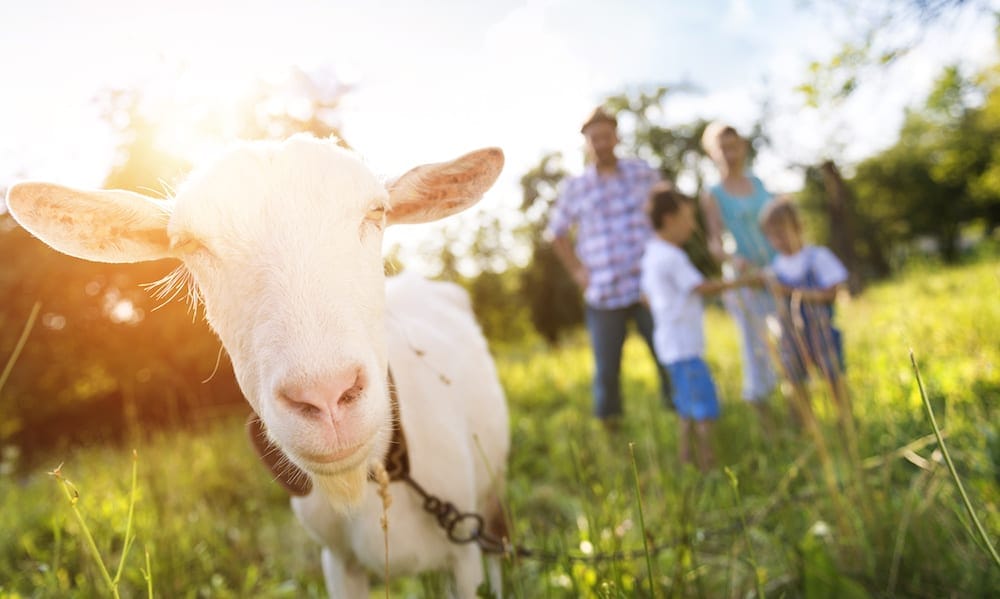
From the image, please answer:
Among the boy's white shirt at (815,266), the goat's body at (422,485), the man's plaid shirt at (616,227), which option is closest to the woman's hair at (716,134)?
the man's plaid shirt at (616,227)

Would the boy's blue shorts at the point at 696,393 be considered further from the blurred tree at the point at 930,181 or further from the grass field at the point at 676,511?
the blurred tree at the point at 930,181

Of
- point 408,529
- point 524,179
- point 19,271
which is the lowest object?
point 408,529

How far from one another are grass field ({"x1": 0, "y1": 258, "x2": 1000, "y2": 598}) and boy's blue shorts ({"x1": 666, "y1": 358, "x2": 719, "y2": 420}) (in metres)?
0.13

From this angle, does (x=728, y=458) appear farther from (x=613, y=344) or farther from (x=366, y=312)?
(x=366, y=312)

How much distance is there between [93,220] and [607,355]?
3.57 meters

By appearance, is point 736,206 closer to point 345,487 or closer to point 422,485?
point 422,485

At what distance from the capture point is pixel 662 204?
3.71m

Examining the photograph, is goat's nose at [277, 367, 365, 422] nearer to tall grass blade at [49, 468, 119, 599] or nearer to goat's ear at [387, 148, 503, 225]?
tall grass blade at [49, 468, 119, 599]

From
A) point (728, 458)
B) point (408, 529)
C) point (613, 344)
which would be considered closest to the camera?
point (408, 529)

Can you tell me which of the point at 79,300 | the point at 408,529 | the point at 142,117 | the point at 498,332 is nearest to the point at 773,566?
the point at 408,529

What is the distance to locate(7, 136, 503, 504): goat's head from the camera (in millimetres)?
1164

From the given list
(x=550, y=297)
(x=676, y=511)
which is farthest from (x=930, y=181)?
(x=676, y=511)

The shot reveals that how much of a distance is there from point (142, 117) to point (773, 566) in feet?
23.1

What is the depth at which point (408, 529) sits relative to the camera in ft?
6.06
